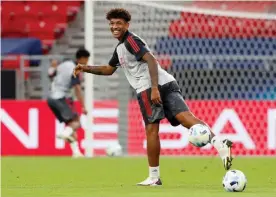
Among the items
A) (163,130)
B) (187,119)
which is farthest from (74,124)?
(187,119)

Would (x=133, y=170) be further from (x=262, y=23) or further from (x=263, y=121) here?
(x=262, y=23)

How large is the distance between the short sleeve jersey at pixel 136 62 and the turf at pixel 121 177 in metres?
1.07

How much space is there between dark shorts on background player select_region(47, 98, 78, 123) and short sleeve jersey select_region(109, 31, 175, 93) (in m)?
7.57

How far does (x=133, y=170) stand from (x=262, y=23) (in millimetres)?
6535

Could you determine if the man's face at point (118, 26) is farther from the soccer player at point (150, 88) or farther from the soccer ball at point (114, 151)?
the soccer ball at point (114, 151)

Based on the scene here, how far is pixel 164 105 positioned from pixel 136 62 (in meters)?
0.53

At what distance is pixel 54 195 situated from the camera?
369 inches

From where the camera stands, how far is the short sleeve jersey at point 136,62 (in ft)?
35.5

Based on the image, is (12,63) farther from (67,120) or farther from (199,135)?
(199,135)

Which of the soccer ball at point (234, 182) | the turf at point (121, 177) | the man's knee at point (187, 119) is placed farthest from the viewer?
the man's knee at point (187, 119)

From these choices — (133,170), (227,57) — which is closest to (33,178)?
(133,170)

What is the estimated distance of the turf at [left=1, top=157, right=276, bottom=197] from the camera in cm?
968

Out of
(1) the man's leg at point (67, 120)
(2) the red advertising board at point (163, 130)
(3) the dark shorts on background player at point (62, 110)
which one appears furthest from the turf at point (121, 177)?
(3) the dark shorts on background player at point (62, 110)

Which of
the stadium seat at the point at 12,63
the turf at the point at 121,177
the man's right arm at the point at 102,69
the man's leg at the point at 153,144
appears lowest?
the turf at the point at 121,177
